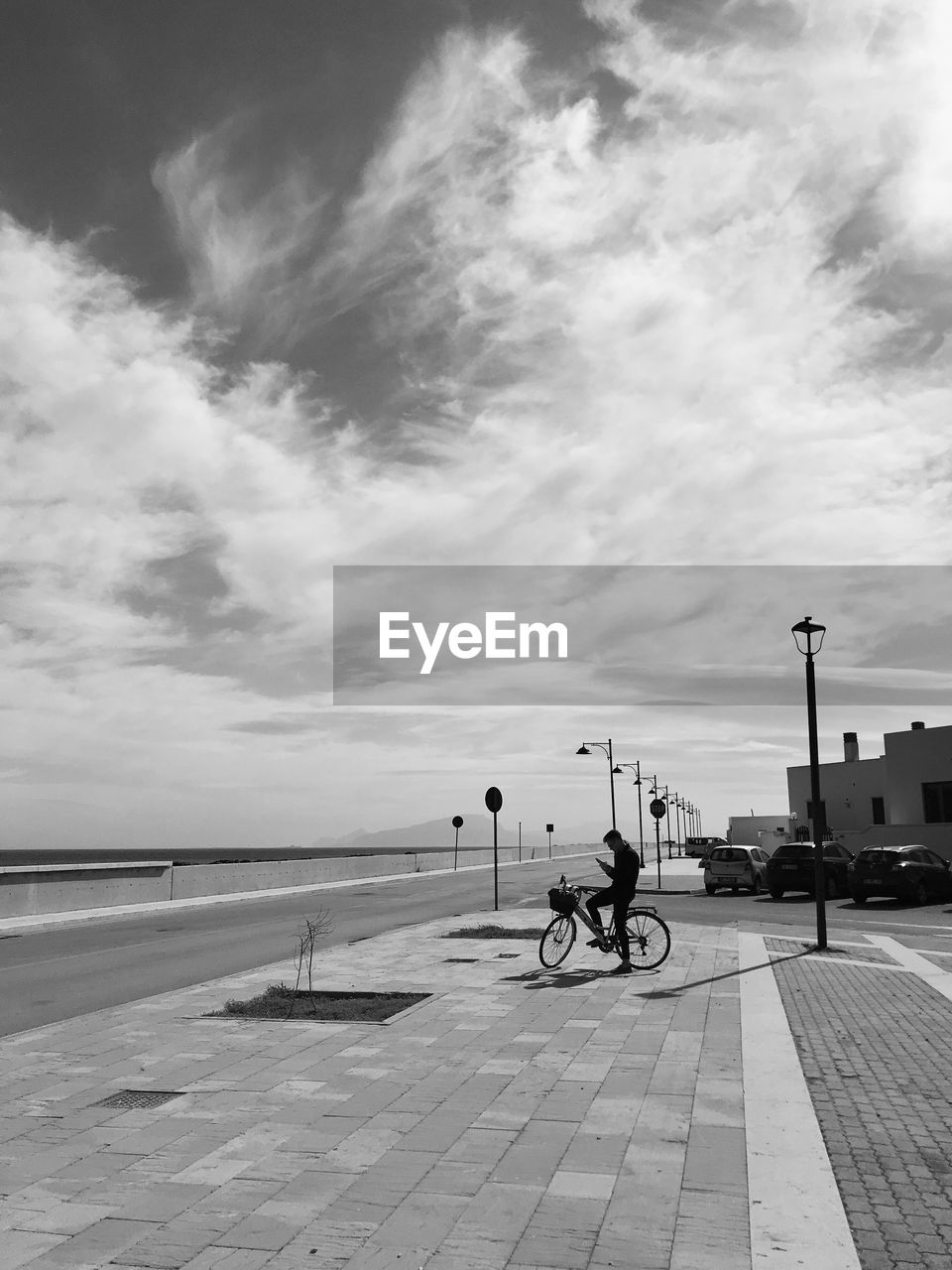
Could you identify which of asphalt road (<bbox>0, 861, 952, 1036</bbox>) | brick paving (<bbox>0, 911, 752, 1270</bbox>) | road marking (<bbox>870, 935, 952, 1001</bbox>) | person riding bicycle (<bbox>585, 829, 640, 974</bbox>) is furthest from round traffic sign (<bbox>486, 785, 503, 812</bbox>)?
brick paving (<bbox>0, 911, 752, 1270</bbox>)

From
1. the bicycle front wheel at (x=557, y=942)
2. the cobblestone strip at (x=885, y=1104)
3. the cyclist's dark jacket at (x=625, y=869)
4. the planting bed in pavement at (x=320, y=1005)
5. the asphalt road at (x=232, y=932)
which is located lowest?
the asphalt road at (x=232, y=932)

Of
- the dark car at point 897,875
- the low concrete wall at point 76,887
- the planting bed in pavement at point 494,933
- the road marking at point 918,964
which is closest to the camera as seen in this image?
the road marking at point 918,964

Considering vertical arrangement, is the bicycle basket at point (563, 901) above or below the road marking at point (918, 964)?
above

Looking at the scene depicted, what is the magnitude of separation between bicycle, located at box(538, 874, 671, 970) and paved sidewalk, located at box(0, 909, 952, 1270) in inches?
84.6

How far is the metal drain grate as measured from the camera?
6641 millimetres

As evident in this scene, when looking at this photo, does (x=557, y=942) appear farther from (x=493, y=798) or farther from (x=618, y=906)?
(x=493, y=798)

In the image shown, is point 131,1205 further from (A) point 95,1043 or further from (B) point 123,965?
(B) point 123,965

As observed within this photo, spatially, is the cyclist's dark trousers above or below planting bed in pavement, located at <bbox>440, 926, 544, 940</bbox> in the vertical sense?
above

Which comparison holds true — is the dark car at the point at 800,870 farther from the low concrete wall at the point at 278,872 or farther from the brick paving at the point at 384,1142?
the brick paving at the point at 384,1142

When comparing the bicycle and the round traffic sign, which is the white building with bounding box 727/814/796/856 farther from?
the bicycle

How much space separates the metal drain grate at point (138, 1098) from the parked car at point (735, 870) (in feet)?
90.6

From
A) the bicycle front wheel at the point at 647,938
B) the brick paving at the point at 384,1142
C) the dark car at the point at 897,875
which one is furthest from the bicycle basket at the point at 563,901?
the dark car at the point at 897,875

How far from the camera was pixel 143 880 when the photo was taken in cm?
2719

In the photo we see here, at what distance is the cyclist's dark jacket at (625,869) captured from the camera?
40.7ft
